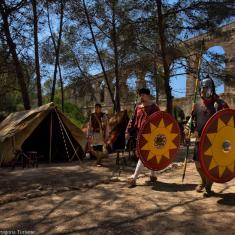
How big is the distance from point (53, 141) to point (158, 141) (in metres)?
6.36

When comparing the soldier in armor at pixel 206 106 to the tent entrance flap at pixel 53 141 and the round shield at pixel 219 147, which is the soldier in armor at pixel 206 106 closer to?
the round shield at pixel 219 147

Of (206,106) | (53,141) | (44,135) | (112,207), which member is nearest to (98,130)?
(53,141)

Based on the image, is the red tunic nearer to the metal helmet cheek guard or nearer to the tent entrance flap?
the metal helmet cheek guard

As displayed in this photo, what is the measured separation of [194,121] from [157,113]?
2.27ft

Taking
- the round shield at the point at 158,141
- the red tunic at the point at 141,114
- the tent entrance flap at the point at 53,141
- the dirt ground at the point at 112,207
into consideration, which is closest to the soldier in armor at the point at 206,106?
the dirt ground at the point at 112,207

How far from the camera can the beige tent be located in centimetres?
1173

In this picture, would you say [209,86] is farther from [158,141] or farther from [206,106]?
[158,141]

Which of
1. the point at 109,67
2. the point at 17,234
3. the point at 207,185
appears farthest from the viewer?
the point at 109,67

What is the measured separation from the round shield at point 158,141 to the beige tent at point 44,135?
4.93 metres

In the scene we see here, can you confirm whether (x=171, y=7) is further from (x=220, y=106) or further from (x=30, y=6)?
(x=220, y=106)

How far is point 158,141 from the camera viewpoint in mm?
7508

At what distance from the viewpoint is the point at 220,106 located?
6590 millimetres

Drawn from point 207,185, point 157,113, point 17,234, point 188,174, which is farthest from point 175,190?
point 17,234

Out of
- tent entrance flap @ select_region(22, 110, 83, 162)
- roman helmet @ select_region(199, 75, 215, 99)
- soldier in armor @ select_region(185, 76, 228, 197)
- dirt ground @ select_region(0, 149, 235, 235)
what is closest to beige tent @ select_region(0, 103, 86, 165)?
tent entrance flap @ select_region(22, 110, 83, 162)
